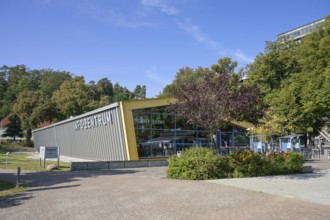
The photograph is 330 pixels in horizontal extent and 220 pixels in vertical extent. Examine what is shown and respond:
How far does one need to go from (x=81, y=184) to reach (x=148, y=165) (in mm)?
8660

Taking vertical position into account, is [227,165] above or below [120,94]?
below

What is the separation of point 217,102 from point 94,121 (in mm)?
15377

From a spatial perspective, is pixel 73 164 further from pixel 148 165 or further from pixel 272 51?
pixel 272 51

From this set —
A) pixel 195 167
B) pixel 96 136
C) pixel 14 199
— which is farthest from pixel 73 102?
pixel 14 199

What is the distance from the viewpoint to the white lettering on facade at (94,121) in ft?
79.7

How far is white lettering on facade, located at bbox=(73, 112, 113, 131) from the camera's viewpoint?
79.7ft

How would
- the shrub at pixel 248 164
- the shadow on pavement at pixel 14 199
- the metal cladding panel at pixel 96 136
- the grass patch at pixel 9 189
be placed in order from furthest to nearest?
the metal cladding panel at pixel 96 136 → the shrub at pixel 248 164 → the grass patch at pixel 9 189 → the shadow on pavement at pixel 14 199

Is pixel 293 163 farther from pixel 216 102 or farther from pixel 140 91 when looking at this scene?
pixel 140 91

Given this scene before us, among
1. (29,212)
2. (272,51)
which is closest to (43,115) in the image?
(272,51)

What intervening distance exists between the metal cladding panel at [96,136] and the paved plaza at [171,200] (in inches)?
410

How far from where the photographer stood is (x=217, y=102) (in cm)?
1361

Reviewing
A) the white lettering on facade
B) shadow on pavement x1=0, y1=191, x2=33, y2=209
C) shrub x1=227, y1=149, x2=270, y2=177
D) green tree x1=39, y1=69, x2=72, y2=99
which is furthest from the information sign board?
green tree x1=39, y1=69, x2=72, y2=99

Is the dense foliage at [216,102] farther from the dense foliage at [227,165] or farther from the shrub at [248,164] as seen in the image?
the shrub at [248,164]

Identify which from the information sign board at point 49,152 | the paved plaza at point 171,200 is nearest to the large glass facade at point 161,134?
the information sign board at point 49,152
